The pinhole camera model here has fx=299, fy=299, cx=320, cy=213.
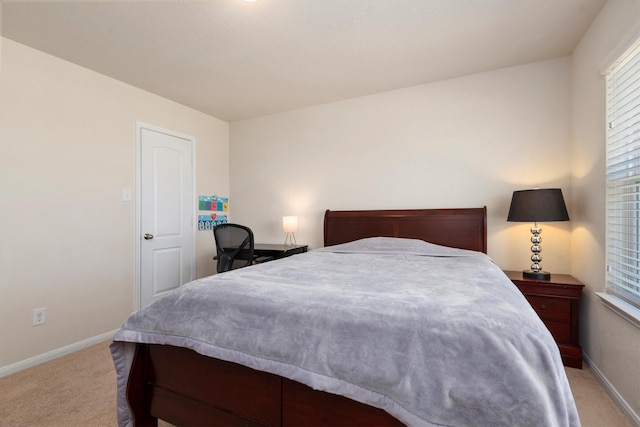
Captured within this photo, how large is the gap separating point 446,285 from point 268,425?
3.29 ft

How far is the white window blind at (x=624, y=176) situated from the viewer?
170 centimetres

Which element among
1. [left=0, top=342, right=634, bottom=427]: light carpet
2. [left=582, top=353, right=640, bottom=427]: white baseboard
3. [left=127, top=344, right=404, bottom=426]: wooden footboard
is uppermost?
[left=127, top=344, right=404, bottom=426]: wooden footboard

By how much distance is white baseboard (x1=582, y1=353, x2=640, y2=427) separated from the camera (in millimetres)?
1592

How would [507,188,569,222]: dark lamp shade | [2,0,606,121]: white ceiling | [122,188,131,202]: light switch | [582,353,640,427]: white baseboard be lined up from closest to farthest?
[582,353,640,427]: white baseboard, [2,0,606,121]: white ceiling, [507,188,569,222]: dark lamp shade, [122,188,131,202]: light switch

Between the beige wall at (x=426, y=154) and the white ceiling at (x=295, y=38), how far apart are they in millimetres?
248

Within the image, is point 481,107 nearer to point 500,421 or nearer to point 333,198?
point 333,198

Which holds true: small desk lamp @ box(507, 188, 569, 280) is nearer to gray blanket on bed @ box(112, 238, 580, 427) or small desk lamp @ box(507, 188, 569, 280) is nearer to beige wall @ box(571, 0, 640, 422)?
beige wall @ box(571, 0, 640, 422)

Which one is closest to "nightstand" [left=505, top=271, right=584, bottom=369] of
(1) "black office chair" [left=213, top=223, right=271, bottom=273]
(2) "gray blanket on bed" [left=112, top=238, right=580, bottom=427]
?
(2) "gray blanket on bed" [left=112, top=238, right=580, bottom=427]

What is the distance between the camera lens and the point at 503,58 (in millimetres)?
2658

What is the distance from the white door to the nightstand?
11.4 feet

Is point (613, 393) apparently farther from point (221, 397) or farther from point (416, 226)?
point (221, 397)

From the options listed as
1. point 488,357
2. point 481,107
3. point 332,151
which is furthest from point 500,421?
point 332,151

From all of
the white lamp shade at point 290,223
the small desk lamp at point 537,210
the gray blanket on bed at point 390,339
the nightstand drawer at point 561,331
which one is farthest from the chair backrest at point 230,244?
the nightstand drawer at point 561,331

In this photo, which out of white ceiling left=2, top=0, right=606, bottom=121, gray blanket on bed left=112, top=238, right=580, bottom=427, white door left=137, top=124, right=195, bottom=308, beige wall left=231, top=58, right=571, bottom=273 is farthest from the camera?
white door left=137, top=124, right=195, bottom=308
